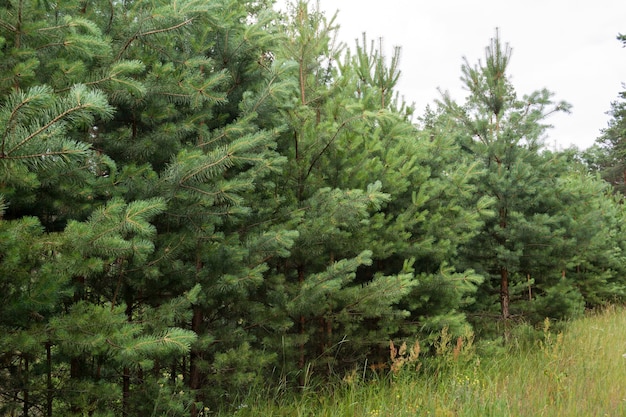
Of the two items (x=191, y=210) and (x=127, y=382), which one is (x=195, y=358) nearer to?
(x=127, y=382)

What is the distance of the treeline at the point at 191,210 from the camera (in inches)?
97.7

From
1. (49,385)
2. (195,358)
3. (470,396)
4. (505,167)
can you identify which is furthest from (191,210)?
(505,167)

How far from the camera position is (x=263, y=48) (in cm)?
407

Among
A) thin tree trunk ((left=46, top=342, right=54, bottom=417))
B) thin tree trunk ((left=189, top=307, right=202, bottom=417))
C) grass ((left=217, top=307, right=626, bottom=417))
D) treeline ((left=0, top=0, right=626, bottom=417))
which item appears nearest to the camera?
treeline ((left=0, top=0, right=626, bottom=417))

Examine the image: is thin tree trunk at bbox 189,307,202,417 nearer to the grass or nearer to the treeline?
the treeline

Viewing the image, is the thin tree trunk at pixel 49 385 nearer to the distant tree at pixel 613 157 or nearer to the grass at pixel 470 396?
the grass at pixel 470 396

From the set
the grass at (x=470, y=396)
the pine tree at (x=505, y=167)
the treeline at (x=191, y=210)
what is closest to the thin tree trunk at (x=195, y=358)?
the treeline at (x=191, y=210)

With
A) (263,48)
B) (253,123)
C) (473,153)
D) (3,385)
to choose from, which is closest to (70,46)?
(253,123)

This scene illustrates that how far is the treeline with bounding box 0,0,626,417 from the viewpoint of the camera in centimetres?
248

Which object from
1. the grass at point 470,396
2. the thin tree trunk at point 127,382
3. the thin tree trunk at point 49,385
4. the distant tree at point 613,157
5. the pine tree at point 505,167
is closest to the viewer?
the thin tree trunk at point 49,385

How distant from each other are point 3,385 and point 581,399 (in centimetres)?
430

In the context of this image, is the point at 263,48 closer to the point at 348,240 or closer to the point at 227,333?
the point at 348,240

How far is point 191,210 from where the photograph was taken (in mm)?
3324

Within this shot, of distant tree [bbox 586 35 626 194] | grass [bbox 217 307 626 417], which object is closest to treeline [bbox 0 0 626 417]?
grass [bbox 217 307 626 417]
